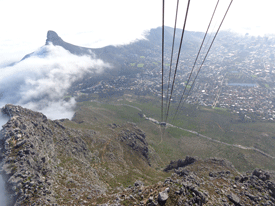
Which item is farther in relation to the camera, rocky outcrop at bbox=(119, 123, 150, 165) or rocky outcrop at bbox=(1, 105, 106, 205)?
rocky outcrop at bbox=(119, 123, 150, 165)

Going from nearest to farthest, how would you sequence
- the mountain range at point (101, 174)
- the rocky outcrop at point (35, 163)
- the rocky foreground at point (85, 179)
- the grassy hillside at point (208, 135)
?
the rocky foreground at point (85, 179) → the mountain range at point (101, 174) → the rocky outcrop at point (35, 163) → the grassy hillside at point (208, 135)

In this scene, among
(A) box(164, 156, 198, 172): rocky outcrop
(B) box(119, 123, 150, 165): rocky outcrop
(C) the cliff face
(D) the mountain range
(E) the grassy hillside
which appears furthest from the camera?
(E) the grassy hillside

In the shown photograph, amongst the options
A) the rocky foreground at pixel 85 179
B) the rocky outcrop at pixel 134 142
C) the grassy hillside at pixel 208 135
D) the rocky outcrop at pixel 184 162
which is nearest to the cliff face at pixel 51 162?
the rocky foreground at pixel 85 179

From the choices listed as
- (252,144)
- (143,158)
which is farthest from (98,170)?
(252,144)

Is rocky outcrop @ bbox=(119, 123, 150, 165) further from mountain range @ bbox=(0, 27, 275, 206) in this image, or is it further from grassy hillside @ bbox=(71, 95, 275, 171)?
grassy hillside @ bbox=(71, 95, 275, 171)

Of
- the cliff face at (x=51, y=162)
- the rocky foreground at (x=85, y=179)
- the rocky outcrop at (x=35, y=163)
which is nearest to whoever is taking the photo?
the rocky foreground at (x=85, y=179)

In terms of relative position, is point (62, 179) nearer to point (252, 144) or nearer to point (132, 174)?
point (132, 174)

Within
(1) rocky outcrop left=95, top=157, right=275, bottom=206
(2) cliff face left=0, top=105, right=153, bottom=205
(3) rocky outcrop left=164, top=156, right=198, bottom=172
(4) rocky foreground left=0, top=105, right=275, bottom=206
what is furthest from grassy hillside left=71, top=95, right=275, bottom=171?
(1) rocky outcrop left=95, top=157, right=275, bottom=206

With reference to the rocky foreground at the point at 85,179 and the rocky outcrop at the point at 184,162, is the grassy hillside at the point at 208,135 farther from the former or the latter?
the rocky foreground at the point at 85,179
